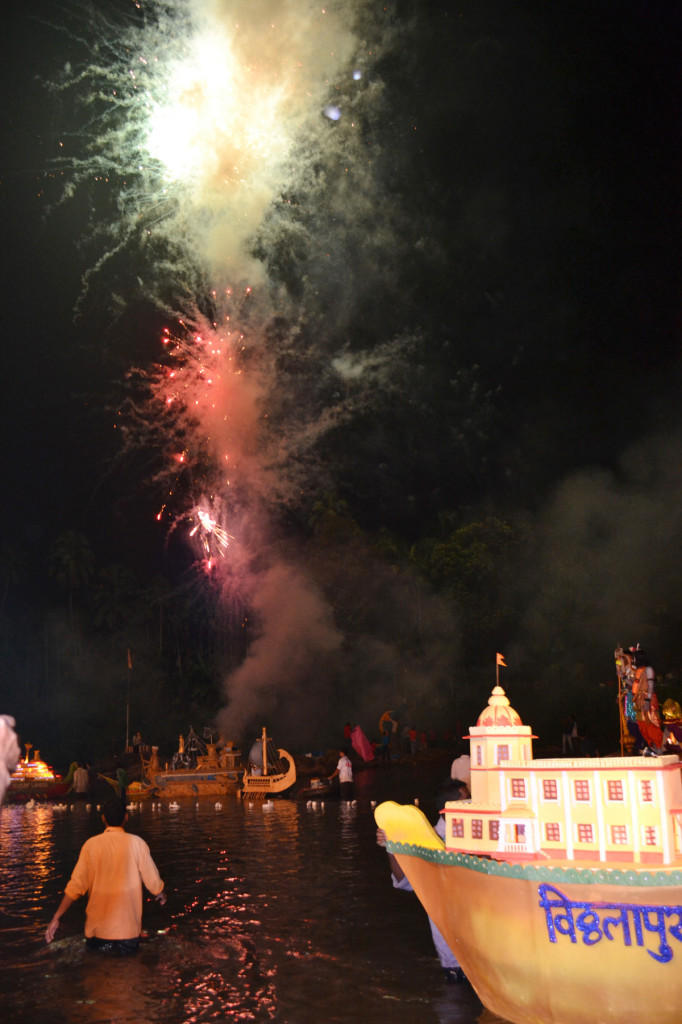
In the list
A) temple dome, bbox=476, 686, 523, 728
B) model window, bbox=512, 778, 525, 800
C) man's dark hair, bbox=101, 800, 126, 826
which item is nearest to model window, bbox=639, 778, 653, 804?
model window, bbox=512, 778, 525, 800

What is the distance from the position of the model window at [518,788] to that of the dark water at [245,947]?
1.34 m

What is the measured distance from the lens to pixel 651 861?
16.6 feet

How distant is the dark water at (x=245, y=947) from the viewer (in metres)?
5.67

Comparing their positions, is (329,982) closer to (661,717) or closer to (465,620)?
(661,717)

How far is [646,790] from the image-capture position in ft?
16.9

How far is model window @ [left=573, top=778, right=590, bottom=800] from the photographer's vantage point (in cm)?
535

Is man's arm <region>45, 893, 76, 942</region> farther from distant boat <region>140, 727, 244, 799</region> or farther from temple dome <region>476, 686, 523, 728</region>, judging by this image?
distant boat <region>140, 727, 244, 799</region>

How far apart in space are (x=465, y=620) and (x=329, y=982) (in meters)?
32.1

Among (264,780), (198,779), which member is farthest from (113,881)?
(198,779)

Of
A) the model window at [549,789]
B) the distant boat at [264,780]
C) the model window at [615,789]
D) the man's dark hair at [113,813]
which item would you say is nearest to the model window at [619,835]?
the model window at [615,789]

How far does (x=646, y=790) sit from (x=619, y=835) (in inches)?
13.3

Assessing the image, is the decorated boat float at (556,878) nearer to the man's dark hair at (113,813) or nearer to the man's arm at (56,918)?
the man's dark hair at (113,813)

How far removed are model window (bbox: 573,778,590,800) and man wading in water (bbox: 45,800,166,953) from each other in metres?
3.25

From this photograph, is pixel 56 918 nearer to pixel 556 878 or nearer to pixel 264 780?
pixel 556 878
